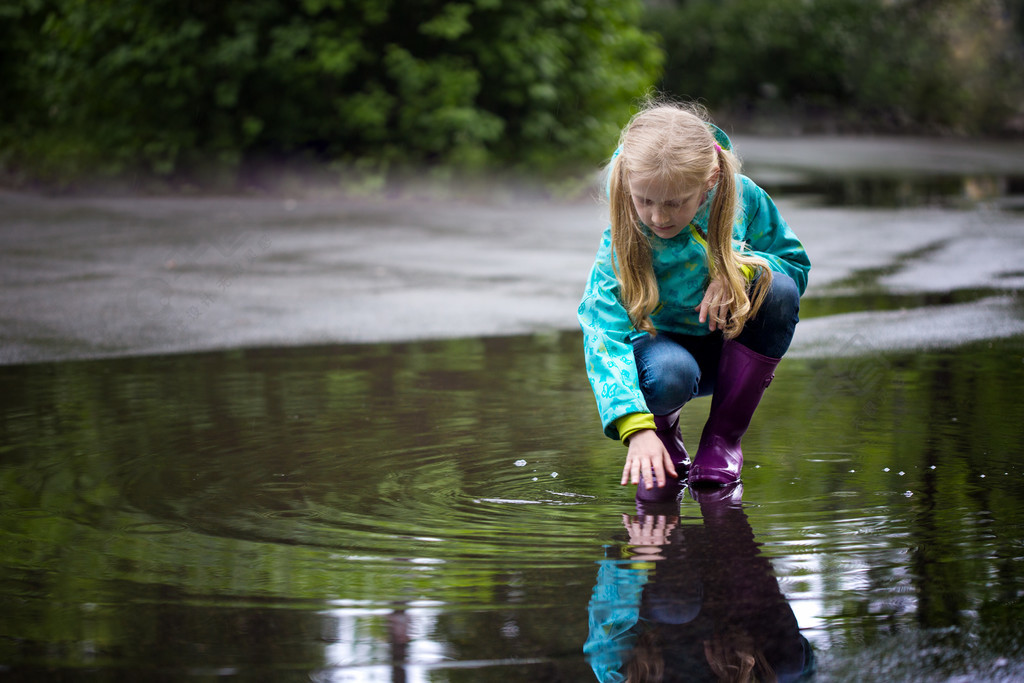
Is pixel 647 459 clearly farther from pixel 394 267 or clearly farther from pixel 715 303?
pixel 394 267

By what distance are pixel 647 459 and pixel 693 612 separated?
616 mm

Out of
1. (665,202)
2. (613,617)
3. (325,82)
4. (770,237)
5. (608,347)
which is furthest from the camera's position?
(325,82)

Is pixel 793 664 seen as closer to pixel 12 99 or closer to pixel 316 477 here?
pixel 316 477

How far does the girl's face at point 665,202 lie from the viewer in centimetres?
295

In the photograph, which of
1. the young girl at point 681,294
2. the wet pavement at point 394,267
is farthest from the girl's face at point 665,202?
the wet pavement at point 394,267

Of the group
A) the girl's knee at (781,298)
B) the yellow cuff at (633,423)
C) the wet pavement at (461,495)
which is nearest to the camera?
the wet pavement at (461,495)

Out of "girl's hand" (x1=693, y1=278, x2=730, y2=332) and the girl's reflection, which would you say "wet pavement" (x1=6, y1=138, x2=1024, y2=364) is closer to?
"girl's hand" (x1=693, y1=278, x2=730, y2=332)

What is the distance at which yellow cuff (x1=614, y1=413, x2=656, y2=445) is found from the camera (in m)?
2.98

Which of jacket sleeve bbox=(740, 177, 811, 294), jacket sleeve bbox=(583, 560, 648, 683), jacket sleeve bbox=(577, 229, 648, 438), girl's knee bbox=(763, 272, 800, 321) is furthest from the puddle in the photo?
jacket sleeve bbox=(740, 177, 811, 294)

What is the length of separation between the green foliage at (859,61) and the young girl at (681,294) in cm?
2218

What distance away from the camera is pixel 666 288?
328 centimetres

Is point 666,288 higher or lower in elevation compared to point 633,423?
higher

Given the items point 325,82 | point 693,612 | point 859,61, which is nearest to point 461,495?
point 693,612

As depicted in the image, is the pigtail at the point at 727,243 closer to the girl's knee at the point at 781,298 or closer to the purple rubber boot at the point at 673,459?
the girl's knee at the point at 781,298
